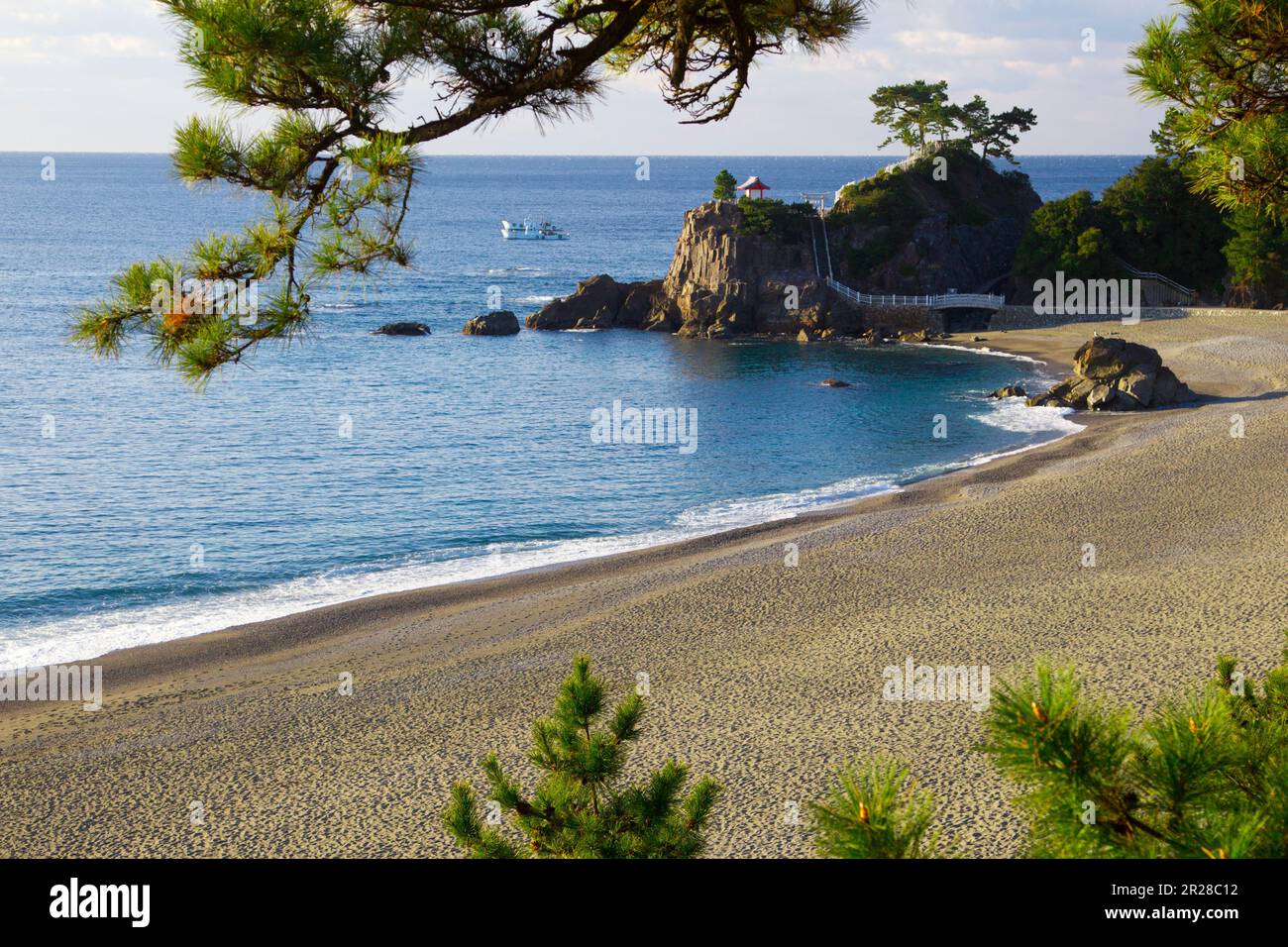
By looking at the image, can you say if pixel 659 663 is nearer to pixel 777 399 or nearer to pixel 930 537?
pixel 930 537

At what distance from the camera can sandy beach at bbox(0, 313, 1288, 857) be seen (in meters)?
14.3

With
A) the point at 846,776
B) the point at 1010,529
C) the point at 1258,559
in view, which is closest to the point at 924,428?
the point at 1010,529

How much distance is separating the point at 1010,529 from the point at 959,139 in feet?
187

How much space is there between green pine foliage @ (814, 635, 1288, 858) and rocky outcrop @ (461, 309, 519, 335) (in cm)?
6673

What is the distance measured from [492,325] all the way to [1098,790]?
67340mm

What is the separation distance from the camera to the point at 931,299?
217 feet

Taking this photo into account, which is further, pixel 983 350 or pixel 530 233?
pixel 530 233

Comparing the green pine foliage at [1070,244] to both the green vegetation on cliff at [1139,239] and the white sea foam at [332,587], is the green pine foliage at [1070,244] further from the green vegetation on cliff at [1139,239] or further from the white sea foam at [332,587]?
the white sea foam at [332,587]

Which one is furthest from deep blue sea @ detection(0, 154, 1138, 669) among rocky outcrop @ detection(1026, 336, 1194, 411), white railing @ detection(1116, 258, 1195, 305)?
white railing @ detection(1116, 258, 1195, 305)

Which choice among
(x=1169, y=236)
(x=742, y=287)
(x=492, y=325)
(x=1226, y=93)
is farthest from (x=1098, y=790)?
(x=1169, y=236)

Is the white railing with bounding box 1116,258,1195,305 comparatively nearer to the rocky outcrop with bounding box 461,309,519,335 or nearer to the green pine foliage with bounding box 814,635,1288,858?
the rocky outcrop with bounding box 461,309,519,335

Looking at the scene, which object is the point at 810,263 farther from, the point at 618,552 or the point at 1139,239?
the point at 618,552

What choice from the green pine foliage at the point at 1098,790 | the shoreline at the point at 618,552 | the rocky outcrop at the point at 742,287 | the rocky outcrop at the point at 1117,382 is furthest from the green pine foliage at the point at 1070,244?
the green pine foliage at the point at 1098,790

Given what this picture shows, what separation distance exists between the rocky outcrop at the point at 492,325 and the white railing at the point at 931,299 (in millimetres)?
19136
